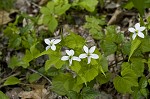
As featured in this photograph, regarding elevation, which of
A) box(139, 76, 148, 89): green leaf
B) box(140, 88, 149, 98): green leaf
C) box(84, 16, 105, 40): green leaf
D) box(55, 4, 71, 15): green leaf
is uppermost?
box(55, 4, 71, 15): green leaf

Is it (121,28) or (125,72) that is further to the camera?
(121,28)

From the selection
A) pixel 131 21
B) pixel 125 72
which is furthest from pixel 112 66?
pixel 131 21

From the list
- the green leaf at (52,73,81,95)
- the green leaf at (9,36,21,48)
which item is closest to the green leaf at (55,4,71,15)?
the green leaf at (9,36,21,48)

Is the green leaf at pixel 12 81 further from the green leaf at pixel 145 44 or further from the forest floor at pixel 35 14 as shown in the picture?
the green leaf at pixel 145 44

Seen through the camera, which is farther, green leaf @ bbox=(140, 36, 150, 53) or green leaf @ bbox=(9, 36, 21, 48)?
green leaf @ bbox=(9, 36, 21, 48)

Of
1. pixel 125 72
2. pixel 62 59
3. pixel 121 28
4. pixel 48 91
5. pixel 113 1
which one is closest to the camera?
pixel 62 59

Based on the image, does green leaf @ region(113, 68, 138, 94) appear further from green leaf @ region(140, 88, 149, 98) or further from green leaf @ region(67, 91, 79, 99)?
green leaf @ region(67, 91, 79, 99)

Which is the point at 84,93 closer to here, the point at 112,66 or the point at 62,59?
the point at 62,59

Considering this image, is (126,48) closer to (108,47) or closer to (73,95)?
(108,47)

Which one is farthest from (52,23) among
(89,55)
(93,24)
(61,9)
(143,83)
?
(143,83)
